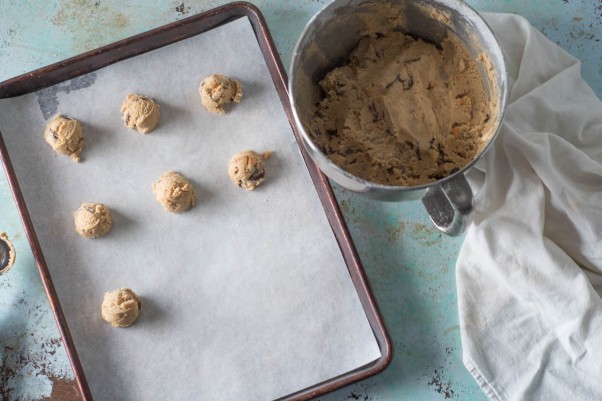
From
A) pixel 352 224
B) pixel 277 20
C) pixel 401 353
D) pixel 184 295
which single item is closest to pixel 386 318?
pixel 401 353

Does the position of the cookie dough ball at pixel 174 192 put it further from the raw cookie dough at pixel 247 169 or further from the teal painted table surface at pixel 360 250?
the teal painted table surface at pixel 360 250

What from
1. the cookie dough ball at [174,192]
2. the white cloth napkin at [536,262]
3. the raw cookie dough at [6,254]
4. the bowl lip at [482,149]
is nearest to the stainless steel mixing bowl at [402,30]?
the bowl lip at [482,149]

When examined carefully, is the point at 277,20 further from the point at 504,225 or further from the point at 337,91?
the point at 504,225

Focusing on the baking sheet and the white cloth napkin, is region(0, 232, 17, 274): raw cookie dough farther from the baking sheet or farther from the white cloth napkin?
the white cloth napkin

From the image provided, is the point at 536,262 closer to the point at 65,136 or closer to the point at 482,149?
the point at 482,149

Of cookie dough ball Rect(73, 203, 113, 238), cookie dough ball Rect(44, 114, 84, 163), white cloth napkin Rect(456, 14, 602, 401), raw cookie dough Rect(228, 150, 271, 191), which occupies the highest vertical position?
cookie dough ball Rect(44, 114, 84, 163)

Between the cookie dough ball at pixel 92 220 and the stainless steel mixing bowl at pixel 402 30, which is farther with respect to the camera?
the cookie dough ball at pixel 92 220

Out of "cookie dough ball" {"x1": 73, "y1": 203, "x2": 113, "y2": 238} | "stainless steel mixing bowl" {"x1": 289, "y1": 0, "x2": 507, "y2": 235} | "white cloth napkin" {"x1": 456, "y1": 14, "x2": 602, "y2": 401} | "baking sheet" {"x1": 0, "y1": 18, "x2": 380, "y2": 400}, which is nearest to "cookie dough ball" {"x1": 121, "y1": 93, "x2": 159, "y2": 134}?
"baking sheet" {"x1": 0, "y1": 18, "x2": 380, "y2": 400}

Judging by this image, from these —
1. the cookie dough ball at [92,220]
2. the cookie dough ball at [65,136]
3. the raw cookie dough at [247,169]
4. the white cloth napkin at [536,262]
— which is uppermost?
the cookie dough ball at [65,136]
